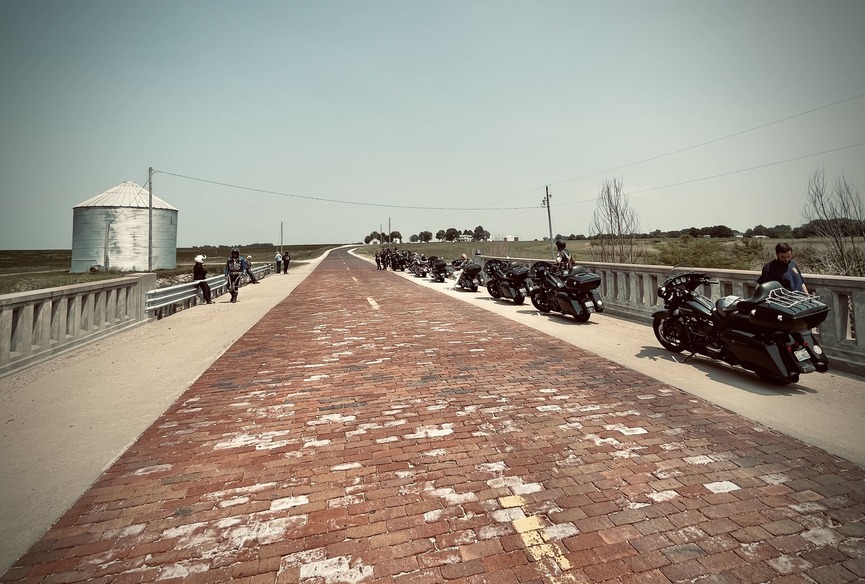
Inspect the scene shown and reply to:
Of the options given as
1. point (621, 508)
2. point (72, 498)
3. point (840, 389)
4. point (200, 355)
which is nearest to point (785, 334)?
point (840, 389)

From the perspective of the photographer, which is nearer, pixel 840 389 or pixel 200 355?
pixel 840 389

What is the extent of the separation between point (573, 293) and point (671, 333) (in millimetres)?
3280

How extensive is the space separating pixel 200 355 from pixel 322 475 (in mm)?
5358

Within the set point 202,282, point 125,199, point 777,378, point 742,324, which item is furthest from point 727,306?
point 125,199

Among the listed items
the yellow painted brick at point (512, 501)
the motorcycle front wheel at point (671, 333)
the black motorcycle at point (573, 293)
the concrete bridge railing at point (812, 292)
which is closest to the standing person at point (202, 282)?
the black motorcycle at point (573, 293)

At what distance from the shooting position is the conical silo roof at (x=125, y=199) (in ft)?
161

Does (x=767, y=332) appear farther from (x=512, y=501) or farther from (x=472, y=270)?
(x=472, y=270)

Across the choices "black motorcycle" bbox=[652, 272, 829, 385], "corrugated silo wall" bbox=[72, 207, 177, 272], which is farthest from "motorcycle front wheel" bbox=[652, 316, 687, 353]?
"corrugated silo wall" bbox=[72, 207, 177, 272]

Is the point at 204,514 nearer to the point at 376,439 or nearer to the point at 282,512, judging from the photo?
the point at 282,512

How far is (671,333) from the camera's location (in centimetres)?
720

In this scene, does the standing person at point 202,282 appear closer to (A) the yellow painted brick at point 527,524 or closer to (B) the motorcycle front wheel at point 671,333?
(B) the motorcycle front wheel at point 671,333

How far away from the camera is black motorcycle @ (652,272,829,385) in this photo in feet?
16.7

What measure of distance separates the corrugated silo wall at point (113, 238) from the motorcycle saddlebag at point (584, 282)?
5163cm

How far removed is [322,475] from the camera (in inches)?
130
